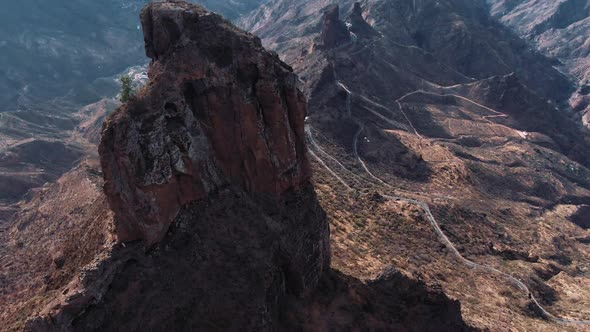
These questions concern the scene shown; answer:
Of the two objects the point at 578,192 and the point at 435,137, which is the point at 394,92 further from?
the point at 578,192

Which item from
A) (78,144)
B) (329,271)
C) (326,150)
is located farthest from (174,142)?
(78,144)

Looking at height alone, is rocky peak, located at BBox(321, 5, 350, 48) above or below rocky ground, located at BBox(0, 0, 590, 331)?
above

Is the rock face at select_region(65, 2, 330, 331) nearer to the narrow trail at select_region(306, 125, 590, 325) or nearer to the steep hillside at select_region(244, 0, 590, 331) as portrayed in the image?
the steep hillside at select_region(244, 0, 590, 331)

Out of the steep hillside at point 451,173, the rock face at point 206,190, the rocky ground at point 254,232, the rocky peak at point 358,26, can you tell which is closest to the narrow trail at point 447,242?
the steep hillside at point 451,173

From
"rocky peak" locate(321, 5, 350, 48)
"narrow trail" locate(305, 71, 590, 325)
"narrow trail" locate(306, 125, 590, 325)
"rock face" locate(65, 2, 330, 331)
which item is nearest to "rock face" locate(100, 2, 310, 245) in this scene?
"rock face" locate(65, 2, 330, 331)

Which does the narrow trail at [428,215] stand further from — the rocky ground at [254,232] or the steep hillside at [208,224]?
the steep hillside at [208,224]

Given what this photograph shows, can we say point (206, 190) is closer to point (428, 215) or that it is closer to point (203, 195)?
point (203, 195)

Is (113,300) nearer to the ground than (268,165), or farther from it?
nearer to the ground

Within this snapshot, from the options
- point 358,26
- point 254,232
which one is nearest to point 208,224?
point 254,232
